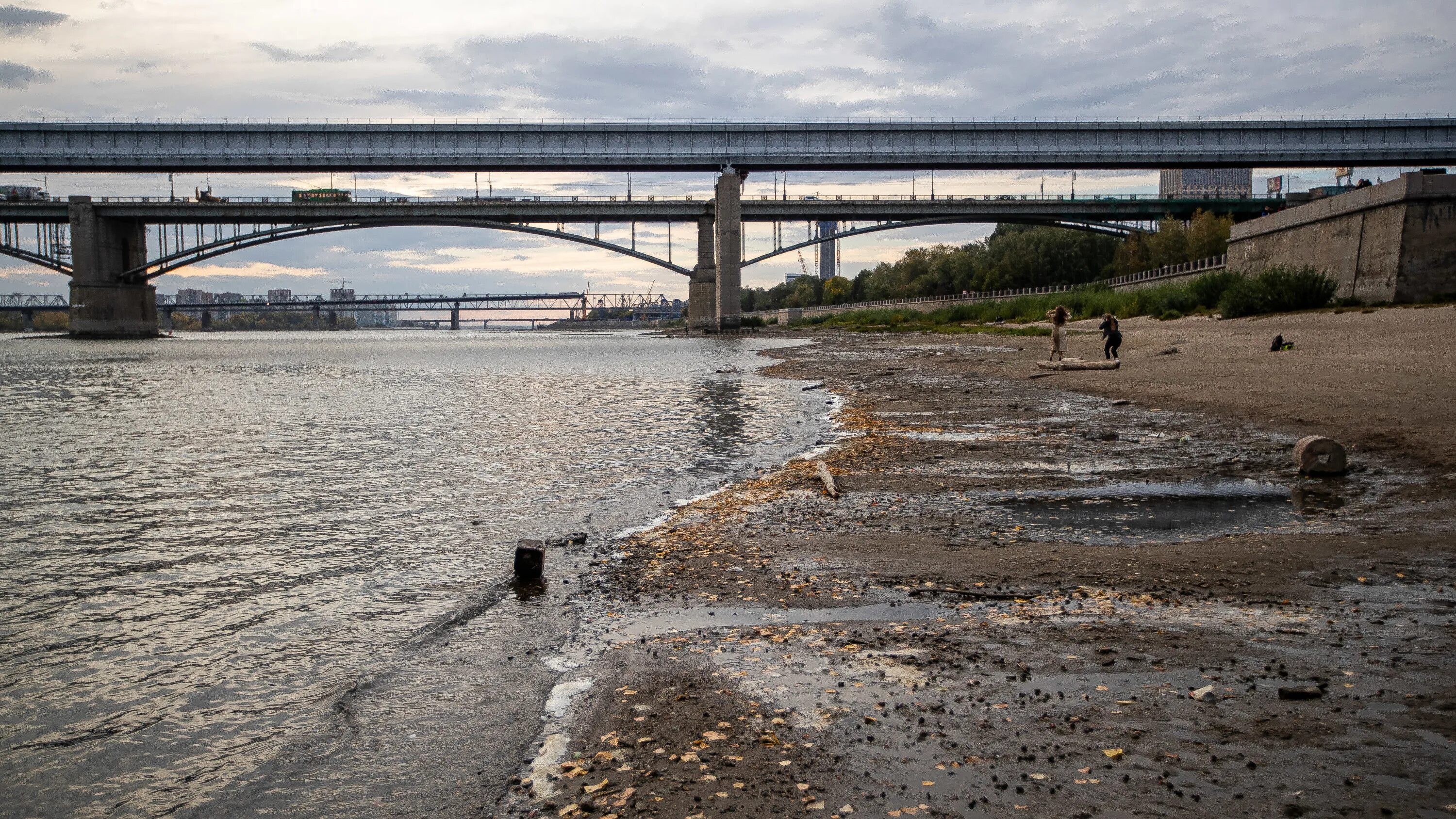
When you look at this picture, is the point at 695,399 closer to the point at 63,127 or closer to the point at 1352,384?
the point at 1352,384

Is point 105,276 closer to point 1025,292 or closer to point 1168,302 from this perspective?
point 1025,292

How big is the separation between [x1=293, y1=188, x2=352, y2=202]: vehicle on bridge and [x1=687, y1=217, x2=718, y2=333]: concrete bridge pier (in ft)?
107

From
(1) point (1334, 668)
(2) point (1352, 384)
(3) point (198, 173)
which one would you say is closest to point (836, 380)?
(2) point (1352, 384)

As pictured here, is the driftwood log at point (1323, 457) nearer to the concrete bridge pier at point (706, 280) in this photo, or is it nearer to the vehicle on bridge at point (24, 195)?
the concrete bridge pier at point (706, 280)


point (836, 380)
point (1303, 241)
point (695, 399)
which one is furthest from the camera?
point (1303, 241)

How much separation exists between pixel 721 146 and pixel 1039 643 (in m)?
83.1

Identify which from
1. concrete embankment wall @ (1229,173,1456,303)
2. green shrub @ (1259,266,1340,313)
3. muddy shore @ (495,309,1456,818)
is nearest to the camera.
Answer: muddy shore @ (495,309,1456,818)

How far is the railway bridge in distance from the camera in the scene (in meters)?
78.2

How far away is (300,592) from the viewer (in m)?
6.48

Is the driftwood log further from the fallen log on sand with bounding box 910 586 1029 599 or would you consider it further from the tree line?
the tree line

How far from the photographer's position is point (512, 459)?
1294 cm

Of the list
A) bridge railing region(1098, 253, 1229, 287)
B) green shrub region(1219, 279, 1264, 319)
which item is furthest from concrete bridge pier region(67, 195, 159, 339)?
green shrub region(1219, 279, 1264, 319)

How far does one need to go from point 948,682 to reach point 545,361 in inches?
→ 1795

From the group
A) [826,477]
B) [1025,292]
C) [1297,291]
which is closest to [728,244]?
[1025,292]
